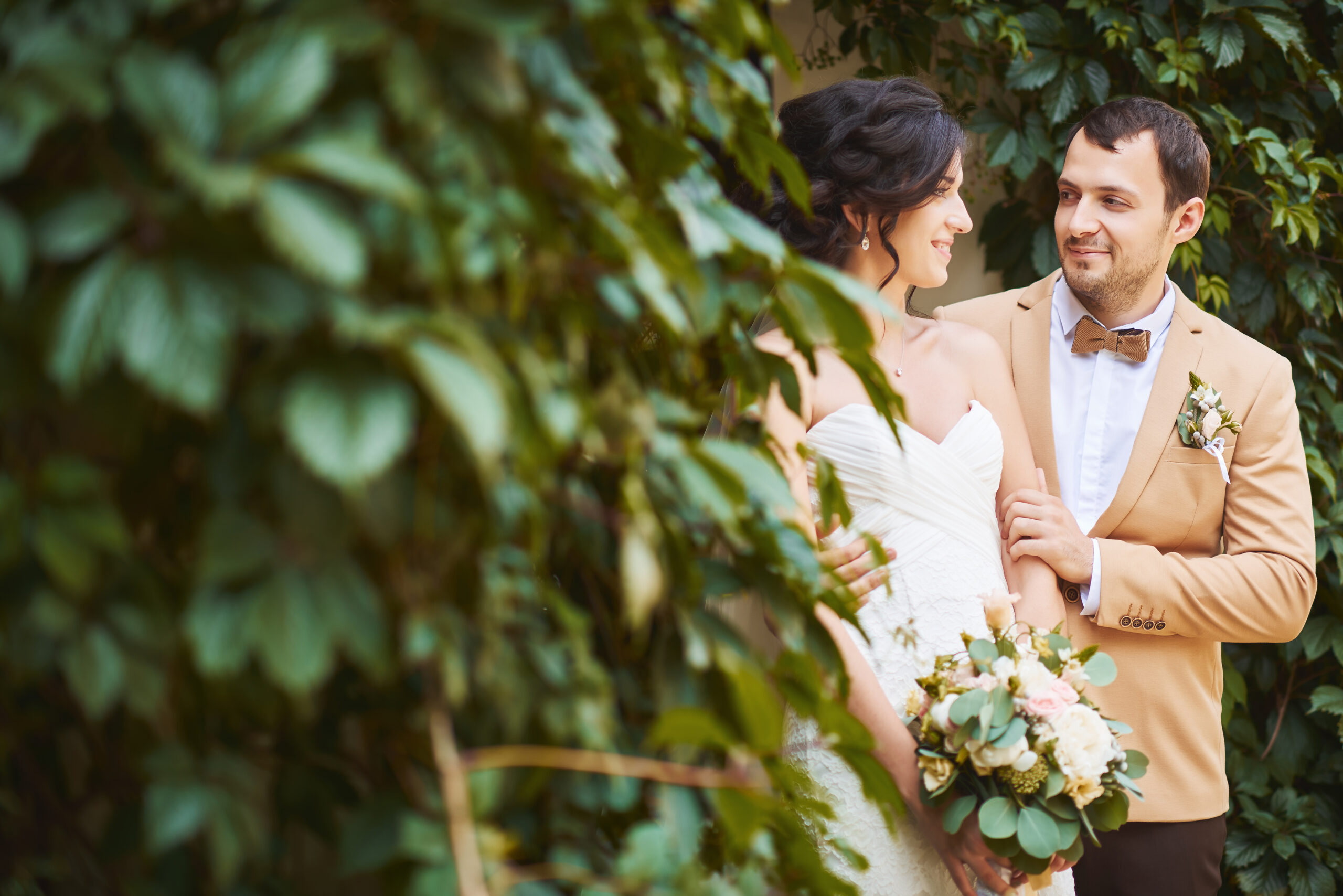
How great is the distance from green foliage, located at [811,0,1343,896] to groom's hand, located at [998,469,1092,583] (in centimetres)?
101

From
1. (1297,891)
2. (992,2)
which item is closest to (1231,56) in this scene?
(992,2)

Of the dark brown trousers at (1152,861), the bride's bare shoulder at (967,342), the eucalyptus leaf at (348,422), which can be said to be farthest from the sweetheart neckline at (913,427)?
the eucalyptus leaf at (348,422)

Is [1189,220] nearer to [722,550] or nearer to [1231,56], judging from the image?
[1231,56]

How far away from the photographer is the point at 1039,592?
183 cm

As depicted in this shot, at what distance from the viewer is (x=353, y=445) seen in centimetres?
37

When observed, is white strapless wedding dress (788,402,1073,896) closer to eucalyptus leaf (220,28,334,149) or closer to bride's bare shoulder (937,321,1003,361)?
bride's bare shoulder (937,321,1003,361)

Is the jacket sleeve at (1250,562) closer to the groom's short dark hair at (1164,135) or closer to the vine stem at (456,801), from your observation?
the groom's short dark hair at (1164,135)

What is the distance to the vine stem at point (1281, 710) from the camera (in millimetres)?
2768

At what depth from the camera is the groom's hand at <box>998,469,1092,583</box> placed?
1.81m

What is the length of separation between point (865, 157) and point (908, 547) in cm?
70

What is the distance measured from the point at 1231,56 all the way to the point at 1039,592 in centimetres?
167

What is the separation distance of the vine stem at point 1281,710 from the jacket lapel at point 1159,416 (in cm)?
130

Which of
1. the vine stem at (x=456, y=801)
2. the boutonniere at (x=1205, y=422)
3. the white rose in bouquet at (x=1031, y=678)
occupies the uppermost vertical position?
the vine stem at (x=456, y=801)

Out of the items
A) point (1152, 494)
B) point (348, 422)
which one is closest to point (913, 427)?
point (1152, 494)
